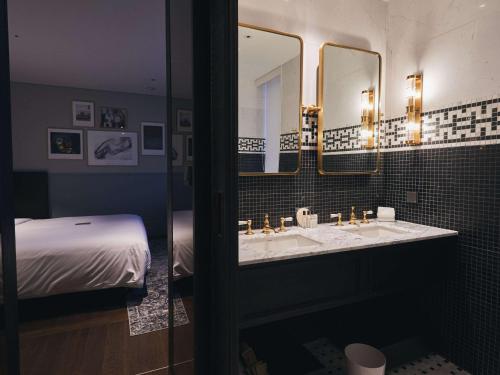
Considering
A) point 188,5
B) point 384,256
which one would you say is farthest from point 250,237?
point 188,5

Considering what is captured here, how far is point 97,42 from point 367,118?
2893mm

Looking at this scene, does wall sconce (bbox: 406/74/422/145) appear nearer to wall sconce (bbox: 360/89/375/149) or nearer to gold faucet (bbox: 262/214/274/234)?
wall sconce (bbox: 360/89/375/149)

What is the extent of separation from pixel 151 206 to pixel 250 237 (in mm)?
4012

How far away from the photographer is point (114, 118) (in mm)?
5078

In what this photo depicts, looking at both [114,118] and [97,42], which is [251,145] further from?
[114,118]

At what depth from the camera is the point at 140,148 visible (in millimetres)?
5277

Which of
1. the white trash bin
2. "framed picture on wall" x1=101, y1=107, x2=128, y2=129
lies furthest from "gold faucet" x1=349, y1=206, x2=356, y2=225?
"framed picture on wall" x1=101, y1=107, x2=128, y2=129

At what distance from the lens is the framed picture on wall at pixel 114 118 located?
501 cm

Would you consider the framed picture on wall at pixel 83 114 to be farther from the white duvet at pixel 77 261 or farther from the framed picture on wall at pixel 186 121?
the framed picture on wall at pixel 186 121

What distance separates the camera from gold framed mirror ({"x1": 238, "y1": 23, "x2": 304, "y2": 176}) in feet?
6.02

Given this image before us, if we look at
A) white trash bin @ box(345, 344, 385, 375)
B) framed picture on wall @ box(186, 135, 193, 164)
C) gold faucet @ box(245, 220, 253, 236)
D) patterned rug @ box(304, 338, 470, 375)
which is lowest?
patterned rug @ box(304, 338, 470, 375)

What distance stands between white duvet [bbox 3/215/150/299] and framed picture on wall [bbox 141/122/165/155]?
103 inches

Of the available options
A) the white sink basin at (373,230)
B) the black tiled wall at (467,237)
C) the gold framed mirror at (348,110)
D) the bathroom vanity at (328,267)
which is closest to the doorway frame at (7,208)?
the bathroom vanity at (328,267)

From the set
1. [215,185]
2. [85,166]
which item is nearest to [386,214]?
[215,185]
